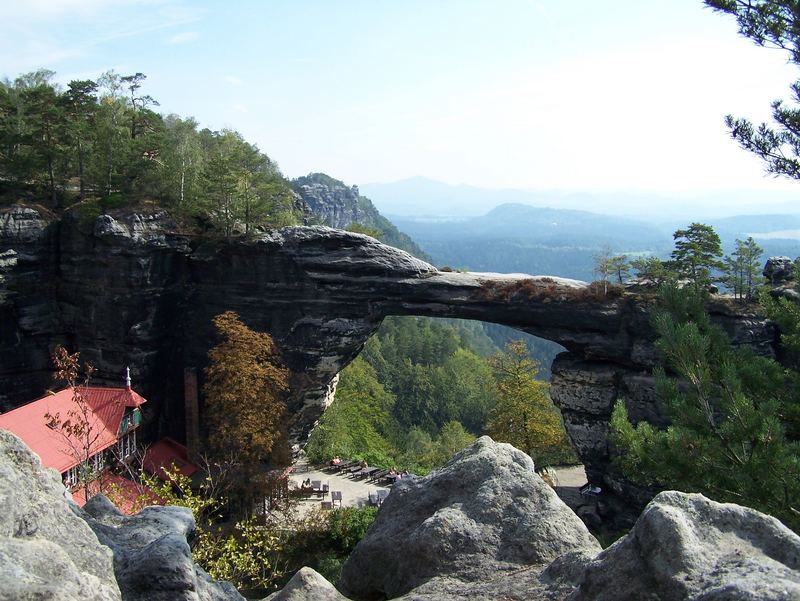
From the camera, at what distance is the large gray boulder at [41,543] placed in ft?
9.31

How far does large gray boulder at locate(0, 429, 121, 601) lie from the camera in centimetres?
284

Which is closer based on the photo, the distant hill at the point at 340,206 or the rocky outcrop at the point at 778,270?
the rocky outcrop at the point at 778,270

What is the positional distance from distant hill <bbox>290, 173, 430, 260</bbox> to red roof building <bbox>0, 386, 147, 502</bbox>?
270ft

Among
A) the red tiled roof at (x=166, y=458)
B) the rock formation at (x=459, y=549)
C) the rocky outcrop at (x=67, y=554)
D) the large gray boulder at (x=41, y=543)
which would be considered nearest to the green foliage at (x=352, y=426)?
the red tiled roof at (x=166, y=458)

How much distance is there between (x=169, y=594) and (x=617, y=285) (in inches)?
807

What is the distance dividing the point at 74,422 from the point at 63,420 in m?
0.34

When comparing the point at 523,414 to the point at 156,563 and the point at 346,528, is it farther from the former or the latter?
the point at 156,563

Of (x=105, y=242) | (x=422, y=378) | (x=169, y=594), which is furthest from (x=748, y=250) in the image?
(x=422, y=378)

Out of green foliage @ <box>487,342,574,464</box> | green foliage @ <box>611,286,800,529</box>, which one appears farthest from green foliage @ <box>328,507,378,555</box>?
green foliage @ <box>611,286,800,529</box>

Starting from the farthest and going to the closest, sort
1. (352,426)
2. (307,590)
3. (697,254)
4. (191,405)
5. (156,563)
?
(352,426)
(191,405)
(697,254)
(307,590)
(156,563)

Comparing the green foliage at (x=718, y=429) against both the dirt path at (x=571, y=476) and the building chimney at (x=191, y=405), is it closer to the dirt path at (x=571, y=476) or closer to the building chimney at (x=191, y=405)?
the dirt path at (x=571, y=476)

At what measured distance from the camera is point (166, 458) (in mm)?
23797

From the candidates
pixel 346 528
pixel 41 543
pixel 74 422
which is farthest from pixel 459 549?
pixel 74 422

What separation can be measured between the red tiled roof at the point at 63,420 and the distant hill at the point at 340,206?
3254 inches
